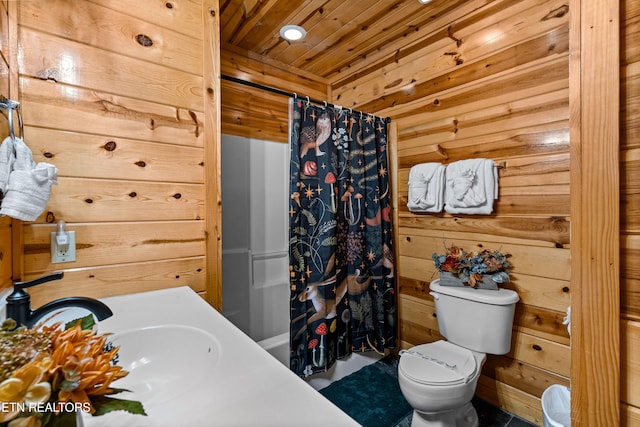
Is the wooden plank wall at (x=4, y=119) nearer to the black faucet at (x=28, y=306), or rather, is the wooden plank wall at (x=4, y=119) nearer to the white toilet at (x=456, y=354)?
the black faucet at (x=28, y=306)

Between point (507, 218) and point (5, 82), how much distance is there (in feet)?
7.53

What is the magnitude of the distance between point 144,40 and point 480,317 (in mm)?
2114

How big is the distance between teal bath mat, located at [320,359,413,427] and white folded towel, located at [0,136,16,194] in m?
1.87

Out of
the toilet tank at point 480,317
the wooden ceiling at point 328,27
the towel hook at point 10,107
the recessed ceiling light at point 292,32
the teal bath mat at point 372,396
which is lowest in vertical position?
the teal bath mat at point 372,396

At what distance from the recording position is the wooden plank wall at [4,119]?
2.95 feet

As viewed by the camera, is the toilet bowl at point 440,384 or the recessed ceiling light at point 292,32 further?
the recessed ceiling light at point 292,32

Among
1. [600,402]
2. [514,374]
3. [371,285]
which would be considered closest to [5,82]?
[600,402]

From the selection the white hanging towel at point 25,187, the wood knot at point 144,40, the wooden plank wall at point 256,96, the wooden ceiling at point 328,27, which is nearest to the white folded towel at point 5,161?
the white hanging towel at point 25,187

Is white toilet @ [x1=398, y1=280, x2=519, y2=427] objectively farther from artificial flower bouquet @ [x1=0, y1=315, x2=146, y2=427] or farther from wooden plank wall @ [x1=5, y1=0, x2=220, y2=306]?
artificial flower bouquet @ [x1=0, y1=315, x2=146, y2=427]

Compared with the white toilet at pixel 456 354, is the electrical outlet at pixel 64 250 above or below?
above

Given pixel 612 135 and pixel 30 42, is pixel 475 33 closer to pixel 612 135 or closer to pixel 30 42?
pixel 612 135

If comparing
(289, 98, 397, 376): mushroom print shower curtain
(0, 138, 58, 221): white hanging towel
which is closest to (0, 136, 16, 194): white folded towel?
(0, 138, 58, 221): white hanging towel

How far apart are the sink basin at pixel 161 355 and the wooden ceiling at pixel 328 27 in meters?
1.85

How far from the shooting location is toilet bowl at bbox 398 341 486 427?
1.37 metres
